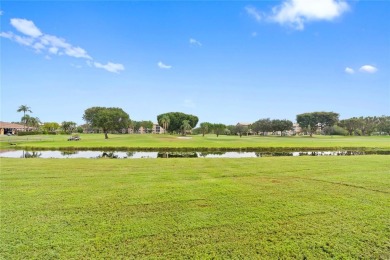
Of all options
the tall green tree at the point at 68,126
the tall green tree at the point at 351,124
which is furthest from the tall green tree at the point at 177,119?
the tall green tree at the point at 351,124

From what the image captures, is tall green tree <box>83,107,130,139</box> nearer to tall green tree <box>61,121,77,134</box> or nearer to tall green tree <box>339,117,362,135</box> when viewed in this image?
tall green tree <box>61,121,77,134</box>

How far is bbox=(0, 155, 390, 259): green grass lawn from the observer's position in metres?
4.94

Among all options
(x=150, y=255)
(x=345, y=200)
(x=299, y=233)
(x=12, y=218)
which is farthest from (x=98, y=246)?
(x=345, y=200)

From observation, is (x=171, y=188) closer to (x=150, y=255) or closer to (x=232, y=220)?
(x=232, y=220)

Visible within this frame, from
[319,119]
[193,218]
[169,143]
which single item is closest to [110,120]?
[169,143]

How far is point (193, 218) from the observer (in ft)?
21.3

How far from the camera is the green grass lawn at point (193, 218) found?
16.2 ft

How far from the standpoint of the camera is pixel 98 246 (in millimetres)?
5004

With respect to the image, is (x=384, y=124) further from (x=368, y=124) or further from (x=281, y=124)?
(x=281, y=124)

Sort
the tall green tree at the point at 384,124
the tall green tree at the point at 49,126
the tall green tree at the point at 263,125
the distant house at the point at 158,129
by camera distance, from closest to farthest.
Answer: the tall green tree at the point at 384,124
the tall green tree at the point at 49,126
the tall green tree at the point at 263,125
the distant house at the point at 158,129

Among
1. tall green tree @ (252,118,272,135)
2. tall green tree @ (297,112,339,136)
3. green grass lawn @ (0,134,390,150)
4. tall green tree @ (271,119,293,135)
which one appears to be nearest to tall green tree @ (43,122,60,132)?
green grass lawn @ (0,134,390,150)

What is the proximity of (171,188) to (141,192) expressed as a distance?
3.90 ft

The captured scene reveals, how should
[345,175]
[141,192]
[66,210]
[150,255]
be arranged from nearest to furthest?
[150,255] < [66,210] < [141,192] < [345,175]

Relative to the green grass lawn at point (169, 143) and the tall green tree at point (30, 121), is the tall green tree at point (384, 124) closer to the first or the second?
the green grass lawn at point (169, 143)
